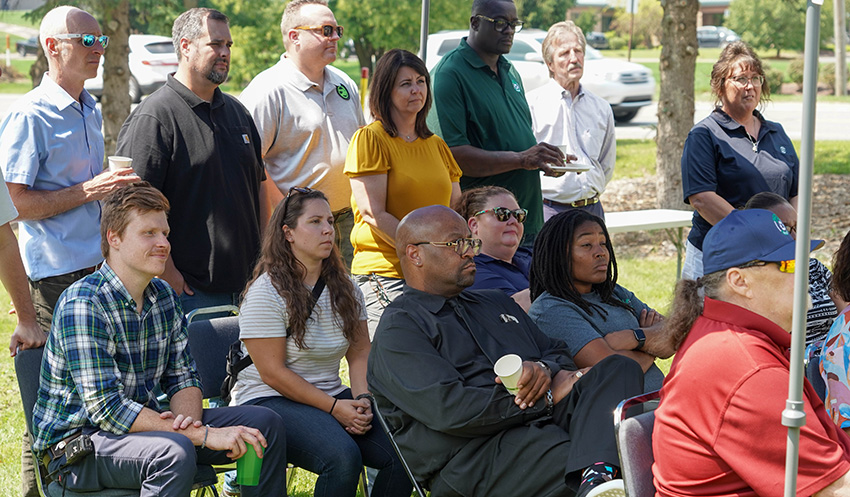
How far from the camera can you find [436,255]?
3.52 meters

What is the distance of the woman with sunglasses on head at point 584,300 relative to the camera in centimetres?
381

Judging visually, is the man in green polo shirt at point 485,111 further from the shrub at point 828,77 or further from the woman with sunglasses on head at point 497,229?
the shrub at point 828,77

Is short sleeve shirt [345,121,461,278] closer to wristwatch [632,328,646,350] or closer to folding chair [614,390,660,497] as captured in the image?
wristwatch [632,328,646,350]

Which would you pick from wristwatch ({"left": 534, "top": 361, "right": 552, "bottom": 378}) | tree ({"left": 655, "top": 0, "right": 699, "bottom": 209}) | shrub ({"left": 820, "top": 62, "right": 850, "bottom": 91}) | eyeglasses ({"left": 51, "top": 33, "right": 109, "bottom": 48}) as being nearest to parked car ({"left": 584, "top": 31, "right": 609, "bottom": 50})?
shrub ({"left": 820, "top": 62, "right": 850, "bottom": 91})

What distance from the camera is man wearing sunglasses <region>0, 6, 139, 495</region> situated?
12.8ft

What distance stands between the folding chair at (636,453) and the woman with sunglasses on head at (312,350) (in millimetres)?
1276

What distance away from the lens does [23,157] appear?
3.89 meters

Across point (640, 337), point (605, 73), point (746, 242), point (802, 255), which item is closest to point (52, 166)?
point (640, 337)

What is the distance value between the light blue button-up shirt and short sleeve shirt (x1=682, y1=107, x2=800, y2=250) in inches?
123

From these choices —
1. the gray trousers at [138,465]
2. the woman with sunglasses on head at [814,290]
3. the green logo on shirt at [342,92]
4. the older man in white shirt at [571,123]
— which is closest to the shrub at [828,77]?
the older man in white shirt at [571,123]

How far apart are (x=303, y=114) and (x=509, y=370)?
2293 millimetres

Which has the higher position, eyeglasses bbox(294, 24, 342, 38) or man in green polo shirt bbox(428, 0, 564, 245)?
eyeglasses bbox(294, 24, 342, 38)

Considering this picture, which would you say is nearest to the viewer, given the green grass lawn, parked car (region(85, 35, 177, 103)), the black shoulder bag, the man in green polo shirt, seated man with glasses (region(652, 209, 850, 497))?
seated man with glasses (region(652, 209, 850, 497))

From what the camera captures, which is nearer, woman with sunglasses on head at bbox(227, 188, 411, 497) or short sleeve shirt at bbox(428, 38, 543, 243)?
woman with sunglasses on head at bbox(227, 188, 411, 497)
